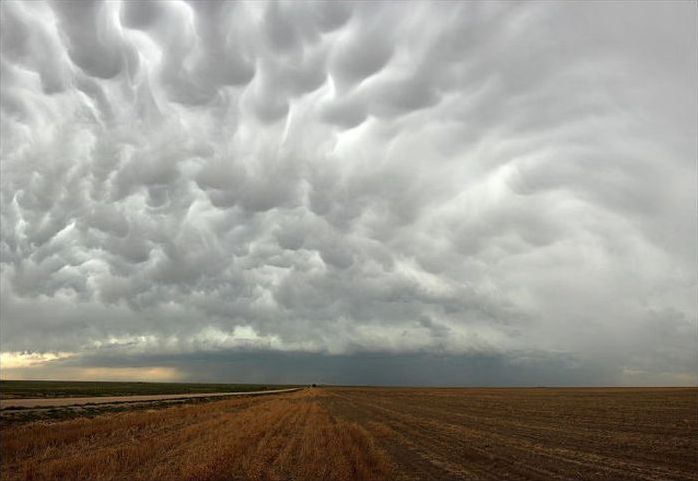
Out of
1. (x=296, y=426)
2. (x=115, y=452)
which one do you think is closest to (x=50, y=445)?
(x=115, y=452)

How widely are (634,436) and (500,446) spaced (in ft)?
31.9

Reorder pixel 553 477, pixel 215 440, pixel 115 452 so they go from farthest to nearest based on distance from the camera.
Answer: pixel 215 440 → pixel 115 452 → pixel 553 477

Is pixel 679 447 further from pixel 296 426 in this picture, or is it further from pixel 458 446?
pixel 296 426

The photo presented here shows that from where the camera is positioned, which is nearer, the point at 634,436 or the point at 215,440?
the point at 215,440

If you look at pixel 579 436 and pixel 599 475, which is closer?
pixel 599 475

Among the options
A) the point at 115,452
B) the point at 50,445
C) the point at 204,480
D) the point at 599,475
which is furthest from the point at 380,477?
the point at 50,445

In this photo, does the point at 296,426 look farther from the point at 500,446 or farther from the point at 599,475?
the point at 599,475

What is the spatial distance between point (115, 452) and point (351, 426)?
53.9 ft

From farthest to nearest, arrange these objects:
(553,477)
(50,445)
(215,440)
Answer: (215,440), (50,445), (553,477)

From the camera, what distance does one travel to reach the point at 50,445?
23141 millimetres

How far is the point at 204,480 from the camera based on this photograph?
15.5 meters

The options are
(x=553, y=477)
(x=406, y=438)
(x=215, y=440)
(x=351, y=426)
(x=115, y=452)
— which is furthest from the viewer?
(x=351, y=426)

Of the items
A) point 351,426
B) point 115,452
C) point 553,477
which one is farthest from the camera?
point 351,426

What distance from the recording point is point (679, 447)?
23.8 m
